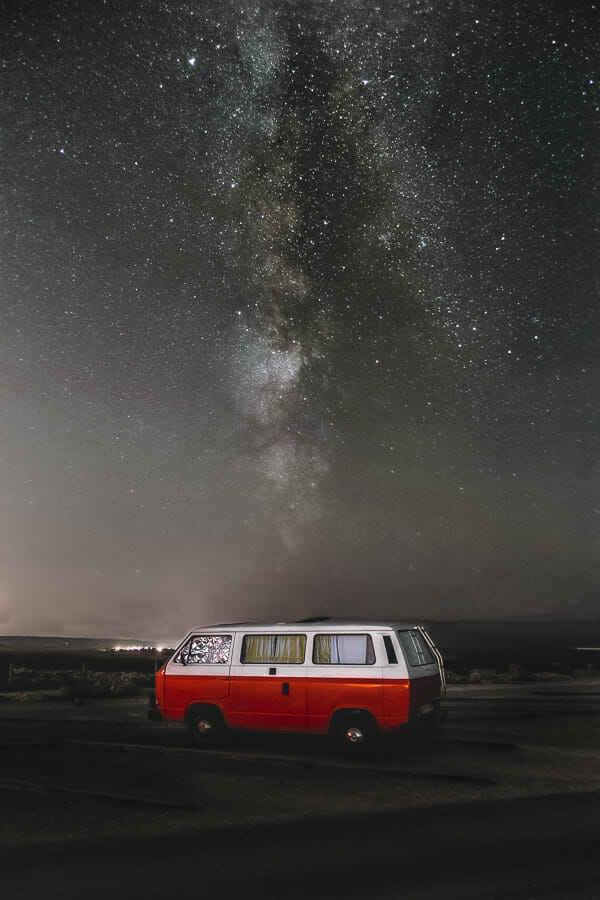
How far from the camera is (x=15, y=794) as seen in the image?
896 cm

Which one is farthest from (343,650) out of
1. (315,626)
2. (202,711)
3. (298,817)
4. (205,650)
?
(298,817)

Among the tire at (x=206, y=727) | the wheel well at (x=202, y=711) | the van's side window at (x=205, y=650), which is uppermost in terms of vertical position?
the van's side window at (x=205, y=650)

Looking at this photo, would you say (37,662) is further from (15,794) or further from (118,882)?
(118,882)

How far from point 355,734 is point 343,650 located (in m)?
1.23

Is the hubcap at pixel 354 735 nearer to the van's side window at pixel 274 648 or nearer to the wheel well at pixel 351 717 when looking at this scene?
the wheel well at pixel 351 717

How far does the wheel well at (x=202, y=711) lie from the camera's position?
40.9ft

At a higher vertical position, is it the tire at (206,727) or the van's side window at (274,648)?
the van's side window at (274,648)

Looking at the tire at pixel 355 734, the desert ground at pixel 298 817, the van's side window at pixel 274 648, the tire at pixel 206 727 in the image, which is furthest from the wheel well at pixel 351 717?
the tire at pixel 206 727

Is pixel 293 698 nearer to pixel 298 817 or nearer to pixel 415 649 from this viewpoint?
pixel 415 649

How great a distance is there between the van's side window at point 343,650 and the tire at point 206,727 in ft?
6.95

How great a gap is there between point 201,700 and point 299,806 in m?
4.68

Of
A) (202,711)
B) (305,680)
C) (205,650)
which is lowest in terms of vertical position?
(202,711)

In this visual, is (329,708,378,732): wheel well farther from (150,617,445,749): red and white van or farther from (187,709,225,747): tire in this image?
(187,709,225,747): tire

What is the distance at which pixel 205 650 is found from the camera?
12.8 meters
